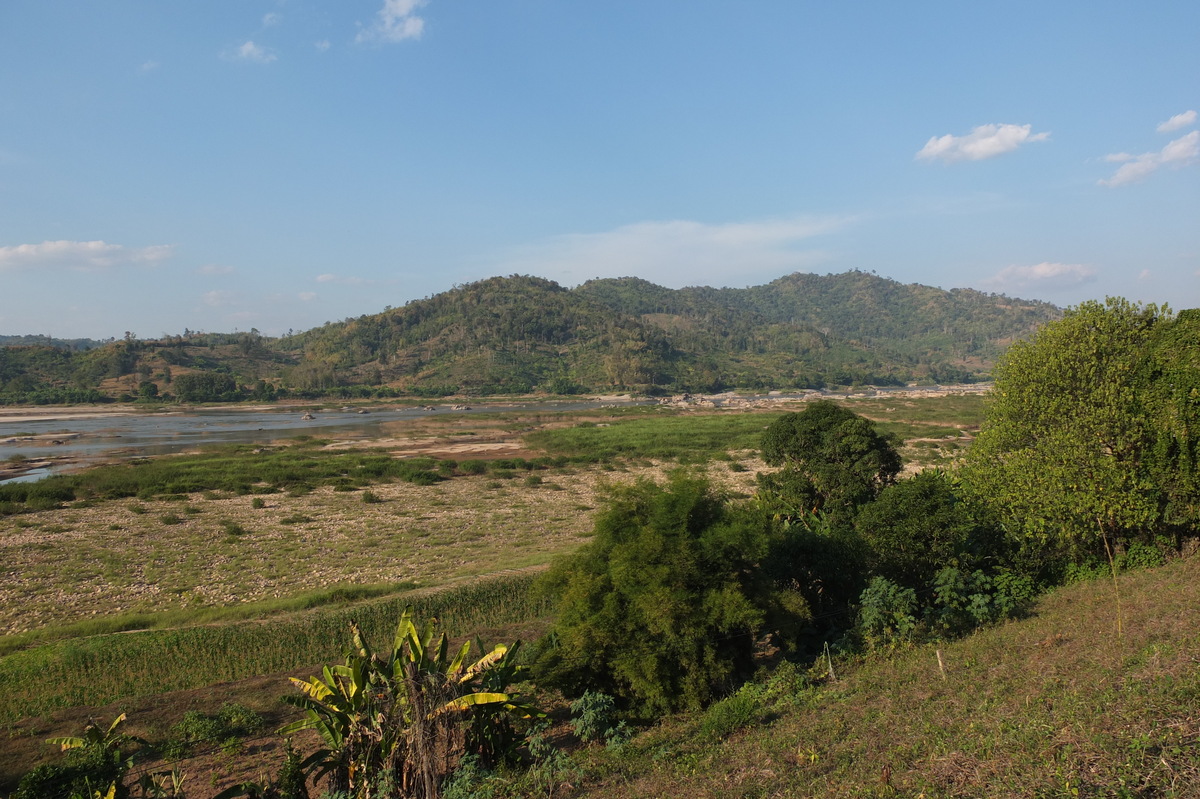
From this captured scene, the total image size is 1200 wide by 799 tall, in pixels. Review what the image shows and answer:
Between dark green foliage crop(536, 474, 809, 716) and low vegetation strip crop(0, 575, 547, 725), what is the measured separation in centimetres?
173

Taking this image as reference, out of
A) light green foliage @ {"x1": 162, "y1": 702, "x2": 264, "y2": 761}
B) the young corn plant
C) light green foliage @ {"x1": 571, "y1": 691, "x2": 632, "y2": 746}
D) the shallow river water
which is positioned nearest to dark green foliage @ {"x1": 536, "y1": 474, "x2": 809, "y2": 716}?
light green foliage @ {"x1": 571, "y1": 691, "x2": 632, "y2": 746}

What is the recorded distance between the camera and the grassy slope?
20.9ft

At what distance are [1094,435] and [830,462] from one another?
23.0ft

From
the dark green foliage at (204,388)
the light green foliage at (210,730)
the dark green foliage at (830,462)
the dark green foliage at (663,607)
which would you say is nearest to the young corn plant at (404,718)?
the dark green foliage at (663,607)

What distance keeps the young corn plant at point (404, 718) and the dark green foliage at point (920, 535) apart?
9.09m

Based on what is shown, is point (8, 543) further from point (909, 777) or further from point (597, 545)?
point (909, 777)

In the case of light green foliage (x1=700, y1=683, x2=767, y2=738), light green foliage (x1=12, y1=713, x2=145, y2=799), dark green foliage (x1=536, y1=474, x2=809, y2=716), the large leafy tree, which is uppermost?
the large leafy tree

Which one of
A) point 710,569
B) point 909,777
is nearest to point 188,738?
point 710,569

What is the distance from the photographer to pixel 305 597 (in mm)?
21234

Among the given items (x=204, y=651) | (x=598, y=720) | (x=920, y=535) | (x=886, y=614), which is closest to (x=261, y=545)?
(x=204, y=651)

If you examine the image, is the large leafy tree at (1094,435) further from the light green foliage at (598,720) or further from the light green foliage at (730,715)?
the light green foliage at (598,720)

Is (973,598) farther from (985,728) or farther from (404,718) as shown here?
(404,718)

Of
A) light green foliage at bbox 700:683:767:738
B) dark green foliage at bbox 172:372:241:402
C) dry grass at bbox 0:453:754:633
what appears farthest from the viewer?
dark green foliage at bbox 172:372:241:402

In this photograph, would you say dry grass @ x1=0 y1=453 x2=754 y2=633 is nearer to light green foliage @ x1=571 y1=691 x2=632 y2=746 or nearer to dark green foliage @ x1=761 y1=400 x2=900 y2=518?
dark green foliage @ x1=761 y1=400 x2=900 y2=518
